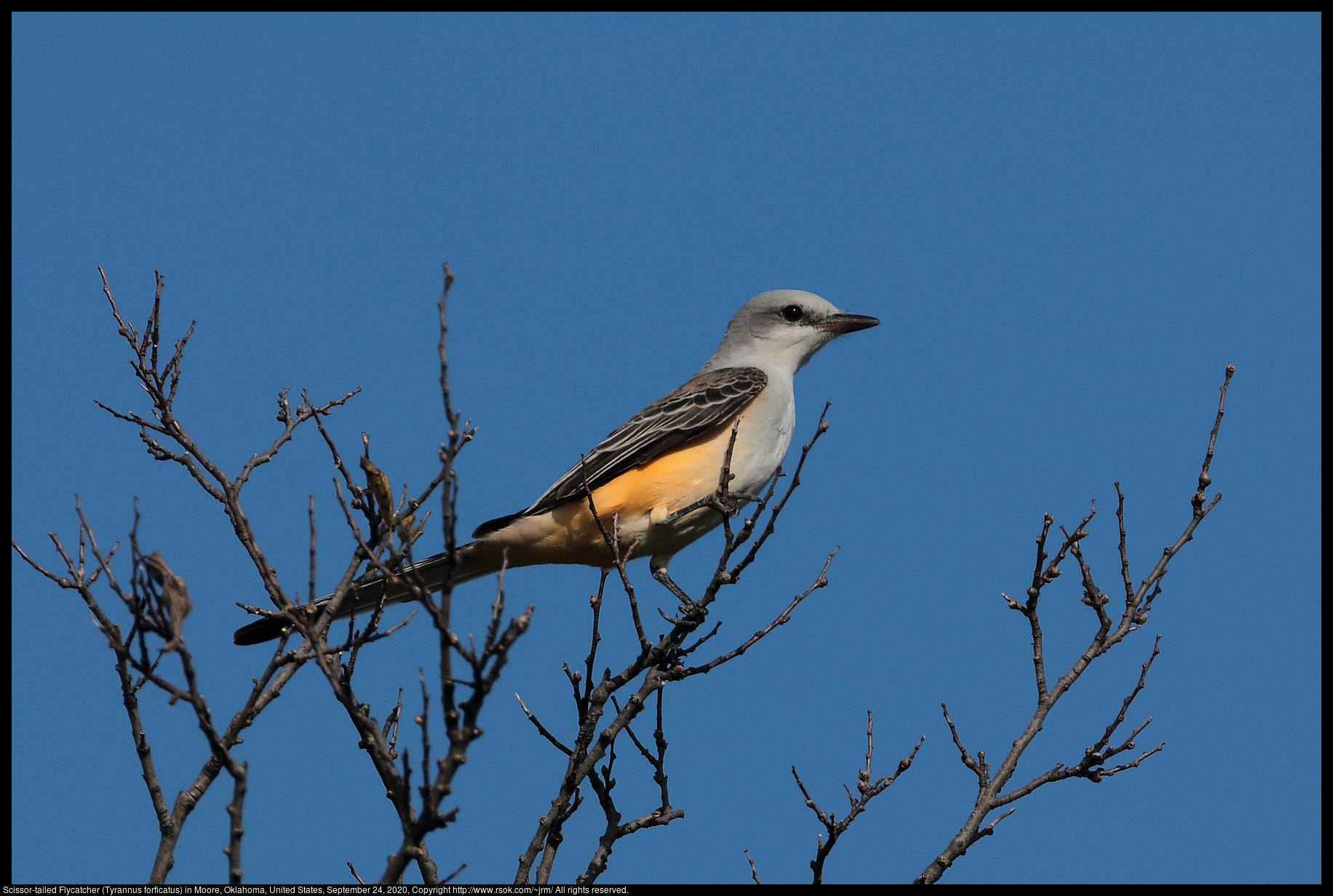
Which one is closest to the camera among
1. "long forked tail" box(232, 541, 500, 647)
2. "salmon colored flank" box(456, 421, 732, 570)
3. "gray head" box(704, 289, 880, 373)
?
"long forked tail" box(232, 541, 500, 647)

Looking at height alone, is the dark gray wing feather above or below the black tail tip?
above

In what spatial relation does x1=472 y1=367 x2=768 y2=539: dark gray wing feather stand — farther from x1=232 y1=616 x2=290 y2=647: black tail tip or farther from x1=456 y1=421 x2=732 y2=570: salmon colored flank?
x1=232 y1=616 x2=290 y2=647: black tail tip

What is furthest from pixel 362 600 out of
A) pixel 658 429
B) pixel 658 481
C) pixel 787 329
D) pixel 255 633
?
pixel 787 329

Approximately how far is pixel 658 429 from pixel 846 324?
203 centimetres

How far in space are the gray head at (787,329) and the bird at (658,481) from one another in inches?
19.2

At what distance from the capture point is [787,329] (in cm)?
828

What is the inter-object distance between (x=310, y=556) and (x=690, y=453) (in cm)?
314

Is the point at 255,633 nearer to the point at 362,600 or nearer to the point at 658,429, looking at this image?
the point at 362,600

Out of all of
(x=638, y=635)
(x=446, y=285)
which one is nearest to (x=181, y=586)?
(x=446, y=285)

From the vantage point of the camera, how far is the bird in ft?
21.6

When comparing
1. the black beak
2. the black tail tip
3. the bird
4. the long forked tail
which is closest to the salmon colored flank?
the bird

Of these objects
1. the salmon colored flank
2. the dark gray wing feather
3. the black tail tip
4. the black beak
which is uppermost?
the black beak

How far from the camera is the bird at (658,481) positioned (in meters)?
6.59

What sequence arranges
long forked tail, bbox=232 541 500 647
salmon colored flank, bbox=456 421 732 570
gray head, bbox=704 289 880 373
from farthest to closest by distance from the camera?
1. gray head, bbox=704 289 880 373
2. salmon colored flank, bbox=456 421 732 570
3. long forked tail, bbox=232 541 500 647
